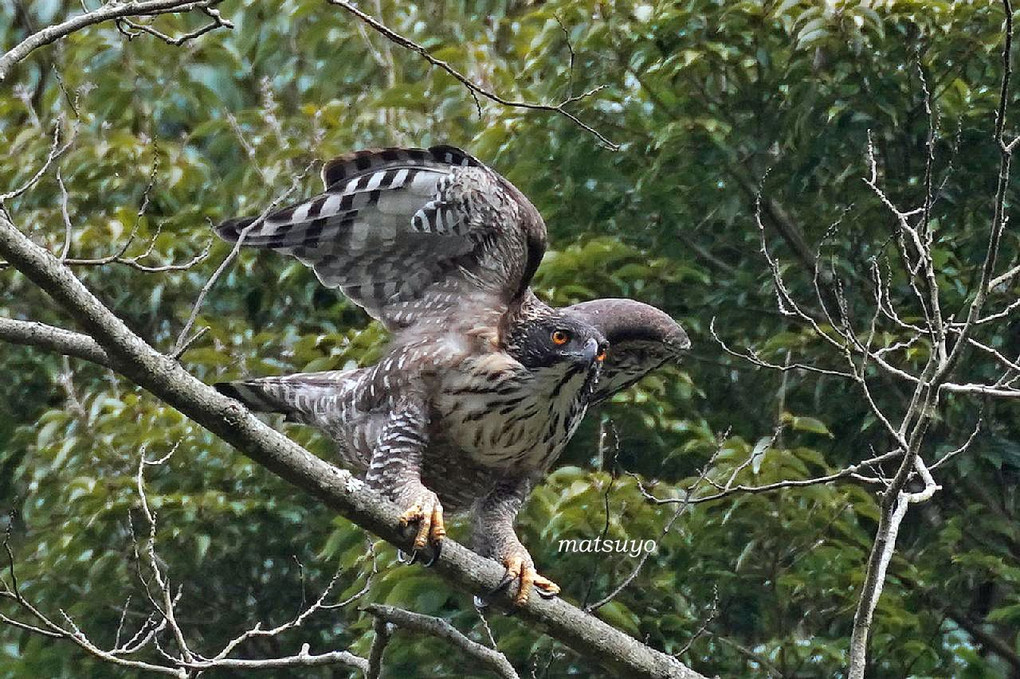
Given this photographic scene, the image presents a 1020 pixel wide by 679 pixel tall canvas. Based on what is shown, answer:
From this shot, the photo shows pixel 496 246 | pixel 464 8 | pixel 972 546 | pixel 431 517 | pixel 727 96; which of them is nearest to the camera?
→ pixel 431 517

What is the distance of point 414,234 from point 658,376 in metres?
1.60

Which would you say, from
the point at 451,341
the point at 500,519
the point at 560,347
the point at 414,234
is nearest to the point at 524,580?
the point at 500,519

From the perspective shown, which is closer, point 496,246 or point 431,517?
point 431,517

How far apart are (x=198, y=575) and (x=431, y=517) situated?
9.44 ft

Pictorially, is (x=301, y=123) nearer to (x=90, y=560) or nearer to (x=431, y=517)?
(x=90, y=560)

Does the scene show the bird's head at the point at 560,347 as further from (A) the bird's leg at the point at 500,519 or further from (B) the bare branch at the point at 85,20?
(B) the bare branch at the point at 85,20

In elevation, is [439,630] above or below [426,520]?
below

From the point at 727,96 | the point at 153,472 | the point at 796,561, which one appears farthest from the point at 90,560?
the point at 727,96

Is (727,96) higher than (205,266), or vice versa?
(727,96)

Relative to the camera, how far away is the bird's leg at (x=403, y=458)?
14.0 feet

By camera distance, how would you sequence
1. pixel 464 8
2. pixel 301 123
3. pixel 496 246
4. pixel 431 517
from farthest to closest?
pixel 464 8 < pixel 301 123 < pixel 496 246 < pixel 431 517

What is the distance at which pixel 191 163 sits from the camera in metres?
7.68

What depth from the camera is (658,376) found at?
602cm

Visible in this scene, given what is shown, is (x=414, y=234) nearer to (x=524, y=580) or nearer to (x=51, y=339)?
(x=524, y=580)
